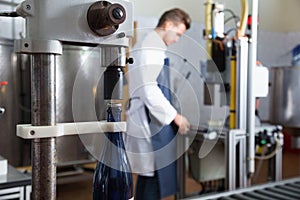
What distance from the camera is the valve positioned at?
46 cm

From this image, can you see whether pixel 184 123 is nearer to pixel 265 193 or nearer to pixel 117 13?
pixel 117 13

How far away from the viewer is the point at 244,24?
165cm

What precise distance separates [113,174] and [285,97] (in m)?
2.99

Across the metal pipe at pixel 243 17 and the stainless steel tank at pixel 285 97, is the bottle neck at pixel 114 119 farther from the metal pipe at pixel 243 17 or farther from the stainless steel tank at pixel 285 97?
the stainless steel tank at pixel 285 97

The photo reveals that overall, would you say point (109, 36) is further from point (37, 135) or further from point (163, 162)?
point (163, 162)

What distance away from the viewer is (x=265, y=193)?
119 cm

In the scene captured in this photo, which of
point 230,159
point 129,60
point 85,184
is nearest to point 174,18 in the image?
point 230,159

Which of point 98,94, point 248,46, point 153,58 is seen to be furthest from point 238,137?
point 98,94

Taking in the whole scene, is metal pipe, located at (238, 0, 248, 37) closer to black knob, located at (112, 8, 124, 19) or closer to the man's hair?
the man's hair

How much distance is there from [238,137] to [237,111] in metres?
0.13

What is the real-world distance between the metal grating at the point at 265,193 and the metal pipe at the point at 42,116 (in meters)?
0.72

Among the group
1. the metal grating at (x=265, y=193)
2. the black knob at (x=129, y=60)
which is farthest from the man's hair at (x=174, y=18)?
the black knob at (x=129, y=60)

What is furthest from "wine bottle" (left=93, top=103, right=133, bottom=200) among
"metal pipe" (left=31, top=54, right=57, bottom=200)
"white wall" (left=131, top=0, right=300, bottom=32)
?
"white wall" (left=131, top=0, right=300, bottom=32)

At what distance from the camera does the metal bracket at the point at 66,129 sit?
0.44 meters
